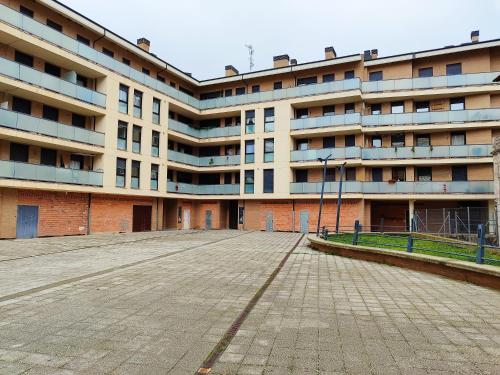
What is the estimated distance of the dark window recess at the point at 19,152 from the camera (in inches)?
859

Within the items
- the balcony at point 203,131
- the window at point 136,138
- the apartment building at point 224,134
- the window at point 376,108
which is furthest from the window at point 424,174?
the window at point 136,138

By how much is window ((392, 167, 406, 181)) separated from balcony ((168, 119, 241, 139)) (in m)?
14.3

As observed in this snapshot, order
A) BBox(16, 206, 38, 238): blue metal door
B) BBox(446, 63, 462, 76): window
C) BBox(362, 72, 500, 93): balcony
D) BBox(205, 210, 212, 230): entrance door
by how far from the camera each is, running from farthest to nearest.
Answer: BBox(205, 210, 212, 230): entrance door < BBox(446, 63, 462, 76): window < BBox(362, 72, 500, 93): balcony < BBox(16, 206, 38, 238): blue metal door

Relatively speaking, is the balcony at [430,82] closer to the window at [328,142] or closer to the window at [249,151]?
the window at [328,142]

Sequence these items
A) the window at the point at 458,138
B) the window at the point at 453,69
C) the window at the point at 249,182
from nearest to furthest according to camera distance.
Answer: the window at the point at 458,138 < the window at the point at 453,69 < the window at the point at 249,182

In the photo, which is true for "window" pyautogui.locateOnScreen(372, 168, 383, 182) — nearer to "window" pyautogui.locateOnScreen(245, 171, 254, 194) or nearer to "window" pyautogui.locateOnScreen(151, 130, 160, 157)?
"window" pyautogui.locateOnScreen(245, 171, 254, 194)

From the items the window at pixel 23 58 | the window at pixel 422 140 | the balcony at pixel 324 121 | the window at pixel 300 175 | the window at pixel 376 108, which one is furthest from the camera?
the window at pixel 300 175

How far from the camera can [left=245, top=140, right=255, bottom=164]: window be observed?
1356 inches

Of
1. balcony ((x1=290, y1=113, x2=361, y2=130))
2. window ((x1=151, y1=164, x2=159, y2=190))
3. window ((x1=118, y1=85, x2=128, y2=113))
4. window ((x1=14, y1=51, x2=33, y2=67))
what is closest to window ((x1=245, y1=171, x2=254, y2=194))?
balcony ((x1=290, y1=113, x2=361, y2=130))

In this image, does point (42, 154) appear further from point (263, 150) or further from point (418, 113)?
point (418, 113)

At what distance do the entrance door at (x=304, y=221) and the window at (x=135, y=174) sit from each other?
1416cm

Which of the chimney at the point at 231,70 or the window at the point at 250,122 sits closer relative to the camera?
the window at the point at 250,122

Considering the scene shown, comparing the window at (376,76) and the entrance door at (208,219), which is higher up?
the window at (376,76)

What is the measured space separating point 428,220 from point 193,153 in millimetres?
23631
